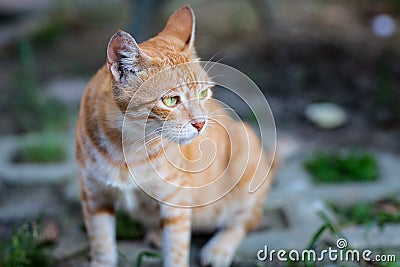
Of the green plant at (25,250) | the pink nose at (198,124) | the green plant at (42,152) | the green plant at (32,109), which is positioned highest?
the green plant at (32,109)

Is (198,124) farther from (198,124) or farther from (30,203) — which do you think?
(30,203)

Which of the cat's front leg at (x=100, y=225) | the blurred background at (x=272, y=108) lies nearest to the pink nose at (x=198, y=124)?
the cat's front leg at (x=100, y=225)

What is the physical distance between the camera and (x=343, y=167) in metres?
3.78

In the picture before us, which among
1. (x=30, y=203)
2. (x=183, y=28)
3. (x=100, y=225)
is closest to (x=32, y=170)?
(x=30, y=203)

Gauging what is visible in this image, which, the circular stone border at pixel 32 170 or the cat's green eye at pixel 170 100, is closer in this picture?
the cat's green eye at pixel 170 100

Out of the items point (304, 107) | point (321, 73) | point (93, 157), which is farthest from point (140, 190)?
point (321, 73)

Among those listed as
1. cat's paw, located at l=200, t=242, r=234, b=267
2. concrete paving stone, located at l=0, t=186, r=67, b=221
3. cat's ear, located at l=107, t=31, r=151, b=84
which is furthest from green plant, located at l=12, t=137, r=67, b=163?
cat's ear, located at l=107, t=31, r=151, b=84

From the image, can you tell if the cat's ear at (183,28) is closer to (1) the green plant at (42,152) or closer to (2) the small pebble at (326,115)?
(1) the green plant at (42,152)

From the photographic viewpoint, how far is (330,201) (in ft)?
11.5

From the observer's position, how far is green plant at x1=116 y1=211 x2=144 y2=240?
3162mm

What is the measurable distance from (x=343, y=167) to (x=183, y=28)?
1668 millimetres

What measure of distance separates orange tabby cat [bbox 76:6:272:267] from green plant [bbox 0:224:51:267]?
255 millimetres

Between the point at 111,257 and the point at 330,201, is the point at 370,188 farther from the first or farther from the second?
the point at 111,257

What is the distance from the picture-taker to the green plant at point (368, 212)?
314 centimetres
